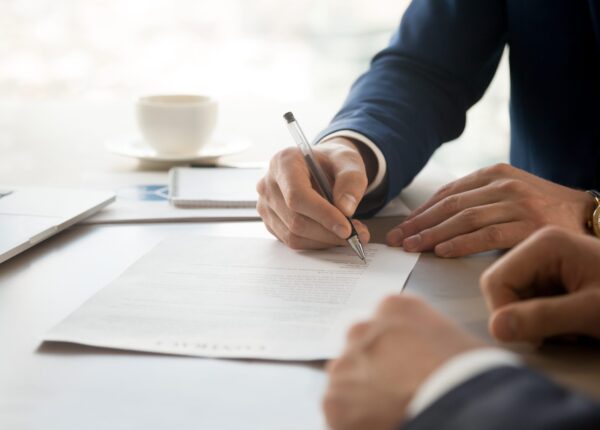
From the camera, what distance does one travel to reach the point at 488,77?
56.5 inches

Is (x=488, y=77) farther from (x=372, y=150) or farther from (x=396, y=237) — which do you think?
(x=396, y=237)

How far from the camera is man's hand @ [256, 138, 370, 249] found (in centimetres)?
91

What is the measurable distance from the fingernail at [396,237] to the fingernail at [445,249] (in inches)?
2.4

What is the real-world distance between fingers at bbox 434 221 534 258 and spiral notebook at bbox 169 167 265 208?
14.0 inches

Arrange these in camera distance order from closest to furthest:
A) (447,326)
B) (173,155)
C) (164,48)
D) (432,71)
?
1. (447,326)
2. (432,71)
3. (173,155)
4. (164,48)

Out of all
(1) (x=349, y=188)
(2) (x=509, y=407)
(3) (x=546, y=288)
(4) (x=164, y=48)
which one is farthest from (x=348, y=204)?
(4) (x=164, y=48)

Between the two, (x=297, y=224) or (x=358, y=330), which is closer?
(x=358, y=330)

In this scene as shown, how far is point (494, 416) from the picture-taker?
1.32 ft

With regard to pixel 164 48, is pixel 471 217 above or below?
above

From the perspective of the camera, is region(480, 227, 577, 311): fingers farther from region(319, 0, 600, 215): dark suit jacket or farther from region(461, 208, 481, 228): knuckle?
region(319, 0, 600, 215): dark suit jacket

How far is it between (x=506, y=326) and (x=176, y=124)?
921mm

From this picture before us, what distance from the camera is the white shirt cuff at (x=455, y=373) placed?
43cm

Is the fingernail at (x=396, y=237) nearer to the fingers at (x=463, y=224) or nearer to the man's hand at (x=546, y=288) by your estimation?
the fingers at (x=463, y=224)

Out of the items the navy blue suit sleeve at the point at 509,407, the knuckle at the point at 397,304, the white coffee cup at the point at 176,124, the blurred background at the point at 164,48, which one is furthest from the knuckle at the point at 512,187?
the blurred background at the point at 164,48
